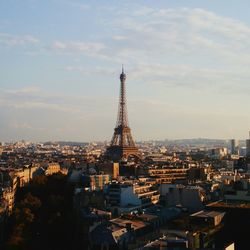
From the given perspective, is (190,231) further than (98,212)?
No

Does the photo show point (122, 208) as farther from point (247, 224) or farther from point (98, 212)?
point (247, 224)

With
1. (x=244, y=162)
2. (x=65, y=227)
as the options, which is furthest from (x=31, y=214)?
(x=244, y=162)

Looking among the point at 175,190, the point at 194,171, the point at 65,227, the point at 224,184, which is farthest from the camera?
the point at 194,171

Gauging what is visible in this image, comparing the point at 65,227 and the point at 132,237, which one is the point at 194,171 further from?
the point at 132,237

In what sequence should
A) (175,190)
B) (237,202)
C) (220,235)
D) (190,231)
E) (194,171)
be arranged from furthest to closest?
(194,171), (175,190), (237,202), (220,235), (190,231)

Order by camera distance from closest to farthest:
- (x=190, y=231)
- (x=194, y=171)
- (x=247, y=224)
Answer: (x=190, y=231) < (x=247, y=224) < (x=194, y=171)

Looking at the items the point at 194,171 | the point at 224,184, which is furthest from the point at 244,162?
the point at 224,184
